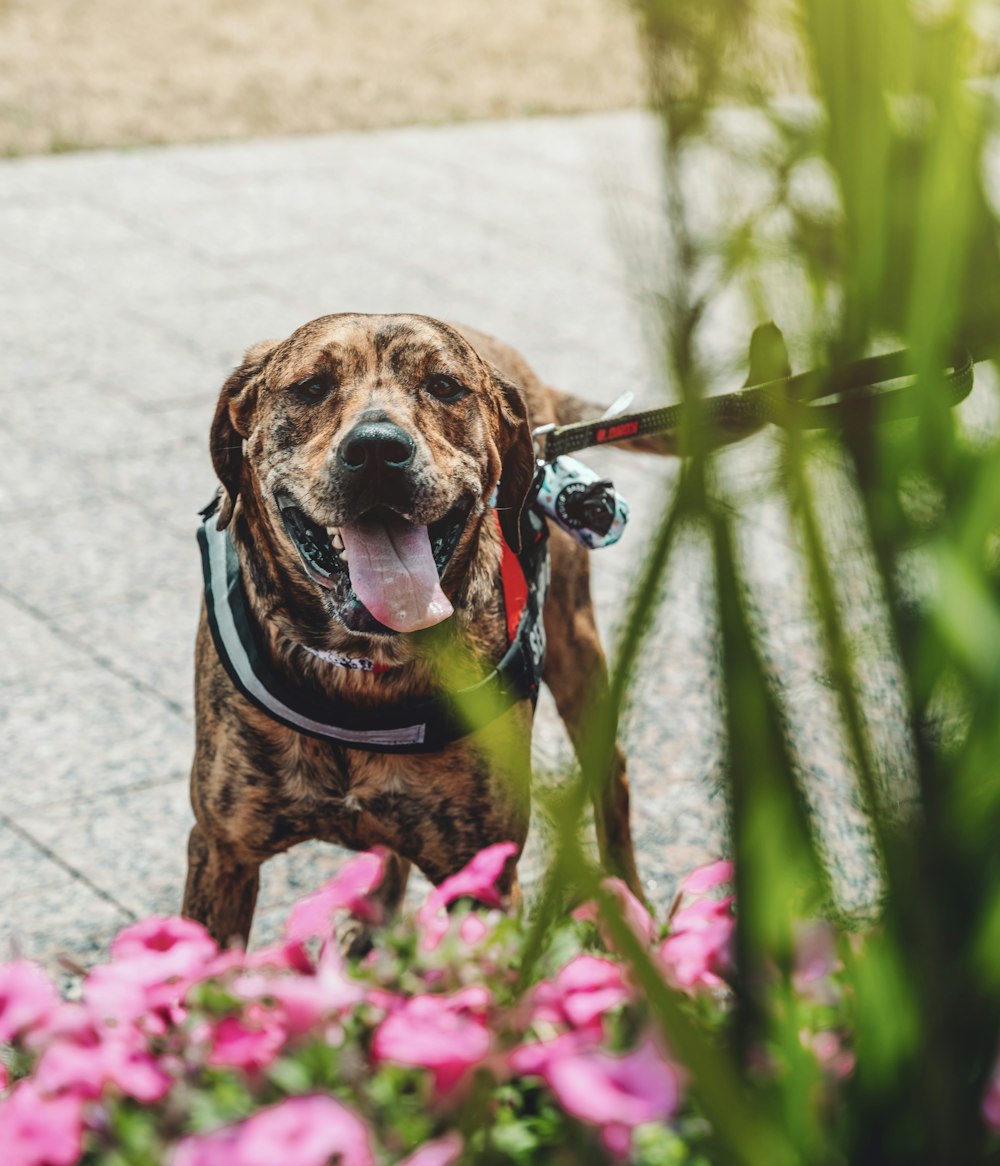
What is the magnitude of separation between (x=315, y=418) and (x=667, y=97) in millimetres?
2120

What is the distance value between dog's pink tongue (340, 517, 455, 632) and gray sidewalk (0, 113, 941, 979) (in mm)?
477

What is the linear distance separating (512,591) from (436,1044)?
6.09ft

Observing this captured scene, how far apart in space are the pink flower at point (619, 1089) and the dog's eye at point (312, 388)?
6.44ft

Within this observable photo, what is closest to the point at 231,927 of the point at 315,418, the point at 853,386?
the point at 315,418

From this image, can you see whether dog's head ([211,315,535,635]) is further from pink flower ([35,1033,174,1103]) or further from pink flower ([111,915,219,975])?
pink flower ([35,1033,174,1103])

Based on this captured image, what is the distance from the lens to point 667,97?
3.05 feet

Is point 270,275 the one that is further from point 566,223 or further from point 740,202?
point 740,202

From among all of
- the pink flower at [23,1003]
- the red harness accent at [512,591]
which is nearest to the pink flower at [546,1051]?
the pink flower at [23,1003]

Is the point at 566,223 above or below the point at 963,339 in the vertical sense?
above

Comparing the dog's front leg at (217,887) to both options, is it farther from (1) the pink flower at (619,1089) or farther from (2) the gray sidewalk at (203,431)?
(1) the pink flower at (619,1089)

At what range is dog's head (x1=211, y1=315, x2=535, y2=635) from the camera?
2.87 meters

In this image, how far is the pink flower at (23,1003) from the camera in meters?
1.53

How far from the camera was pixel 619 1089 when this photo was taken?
1222mm

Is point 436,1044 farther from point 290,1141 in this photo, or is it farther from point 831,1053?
point 831,1053
